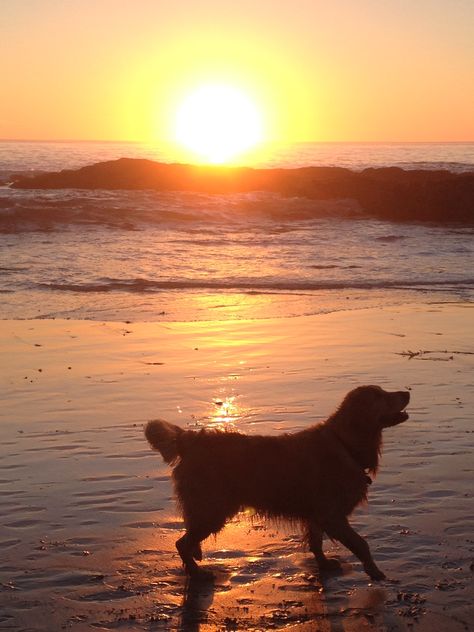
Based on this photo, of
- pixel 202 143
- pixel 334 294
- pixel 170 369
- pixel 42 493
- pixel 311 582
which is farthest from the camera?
pixel 202 143

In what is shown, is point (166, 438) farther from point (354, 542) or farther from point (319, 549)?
point (354, 542)

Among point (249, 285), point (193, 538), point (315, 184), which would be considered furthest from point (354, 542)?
point (315, 184)

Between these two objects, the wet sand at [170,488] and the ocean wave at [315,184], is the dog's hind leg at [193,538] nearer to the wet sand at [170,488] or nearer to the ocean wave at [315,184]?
the wet sand at [170,488]

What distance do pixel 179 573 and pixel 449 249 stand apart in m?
19.7

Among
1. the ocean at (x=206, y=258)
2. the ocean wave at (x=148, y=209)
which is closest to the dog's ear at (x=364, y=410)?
the ocean at (x=206, y=258)

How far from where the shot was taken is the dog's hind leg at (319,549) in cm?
547

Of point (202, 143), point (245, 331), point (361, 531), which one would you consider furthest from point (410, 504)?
point (202, 143)

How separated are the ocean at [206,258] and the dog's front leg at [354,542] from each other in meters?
8.14

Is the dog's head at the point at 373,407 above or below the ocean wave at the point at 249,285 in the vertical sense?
above

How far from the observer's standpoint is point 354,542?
17.5 ft

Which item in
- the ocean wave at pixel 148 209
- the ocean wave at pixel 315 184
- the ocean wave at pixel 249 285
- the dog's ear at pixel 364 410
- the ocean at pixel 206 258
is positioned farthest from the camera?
the ocean wave at pixel 315 184

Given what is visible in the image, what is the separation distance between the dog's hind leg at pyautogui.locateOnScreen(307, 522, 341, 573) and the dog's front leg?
0.37 ft

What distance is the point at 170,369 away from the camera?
9.87 m

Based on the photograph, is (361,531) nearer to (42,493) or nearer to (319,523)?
(319,523)
